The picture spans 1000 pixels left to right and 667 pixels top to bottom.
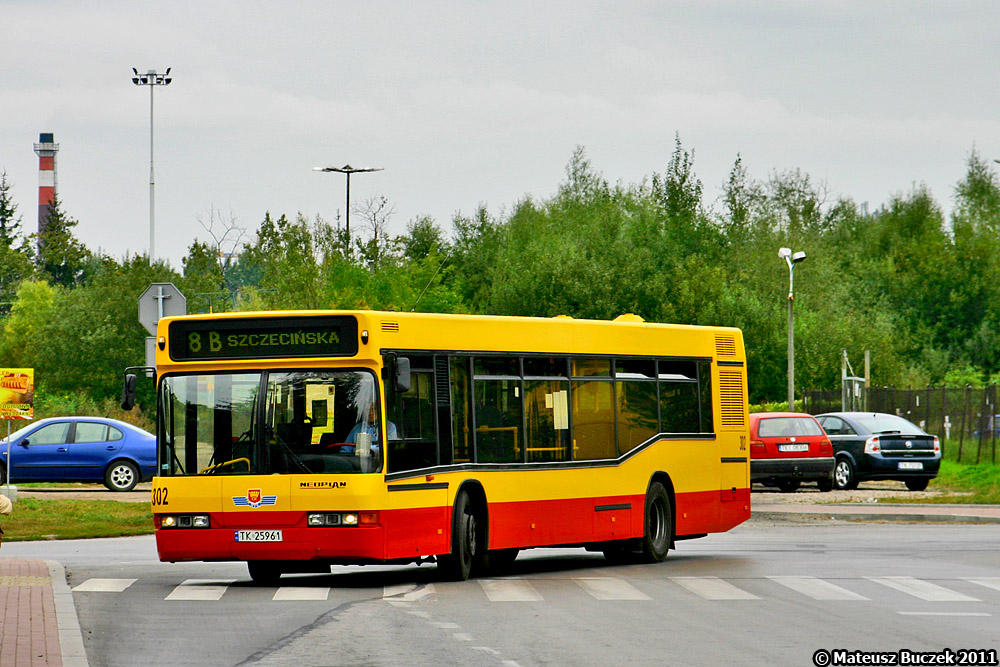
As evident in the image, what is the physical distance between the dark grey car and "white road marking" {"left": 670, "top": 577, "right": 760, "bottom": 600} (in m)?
19.4

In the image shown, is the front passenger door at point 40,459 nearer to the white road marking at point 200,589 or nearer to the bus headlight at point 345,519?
the white road marking at point 200,589

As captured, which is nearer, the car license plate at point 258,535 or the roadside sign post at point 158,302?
the car license plate at point 258,535

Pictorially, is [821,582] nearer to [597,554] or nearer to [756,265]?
[597,554]

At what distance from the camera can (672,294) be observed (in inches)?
3039

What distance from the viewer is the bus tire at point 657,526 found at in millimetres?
19984

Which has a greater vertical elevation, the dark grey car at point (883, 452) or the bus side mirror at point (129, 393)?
the bus side mirror at point (129, 393)

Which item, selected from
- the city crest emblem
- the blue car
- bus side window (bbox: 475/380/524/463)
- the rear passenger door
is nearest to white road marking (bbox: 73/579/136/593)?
the city crest emblem

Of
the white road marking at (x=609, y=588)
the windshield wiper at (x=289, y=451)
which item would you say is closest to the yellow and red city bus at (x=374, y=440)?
the windshield wiper at (x=289, y=451)

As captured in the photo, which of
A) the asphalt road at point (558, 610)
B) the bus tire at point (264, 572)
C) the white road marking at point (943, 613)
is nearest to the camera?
the asphalt road at point (558, 610)

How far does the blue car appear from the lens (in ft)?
117

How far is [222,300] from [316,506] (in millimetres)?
52110

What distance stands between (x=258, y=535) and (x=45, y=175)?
122418mm

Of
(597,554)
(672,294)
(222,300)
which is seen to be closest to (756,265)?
(672,294)

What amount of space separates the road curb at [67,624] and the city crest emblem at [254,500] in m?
1.67
